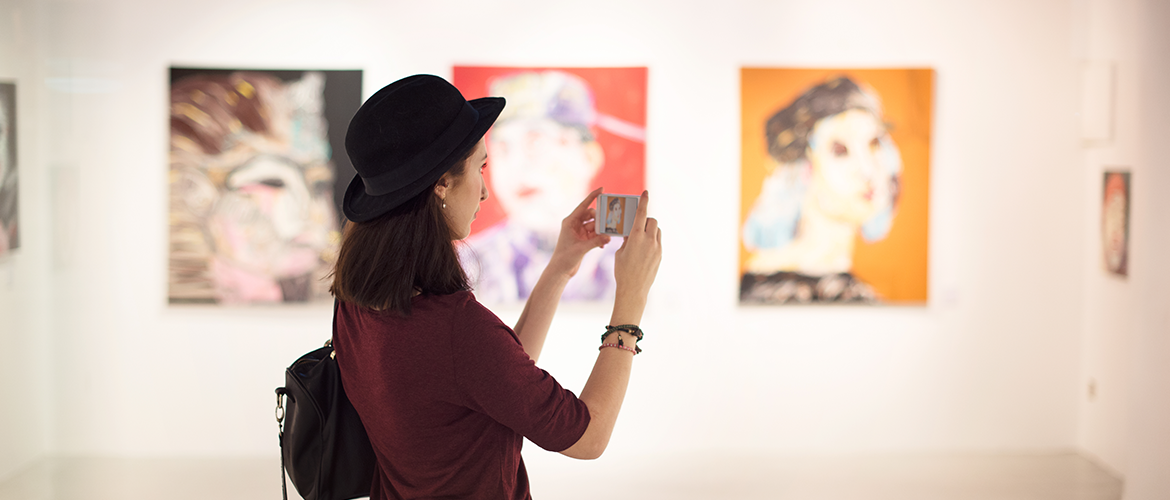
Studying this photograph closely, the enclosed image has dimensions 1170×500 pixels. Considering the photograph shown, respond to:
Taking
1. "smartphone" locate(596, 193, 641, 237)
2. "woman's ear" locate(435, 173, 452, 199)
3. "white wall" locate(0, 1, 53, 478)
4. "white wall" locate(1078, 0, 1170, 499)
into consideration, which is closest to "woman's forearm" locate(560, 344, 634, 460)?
"woman's ear" locate(435, 173, 452, 199)

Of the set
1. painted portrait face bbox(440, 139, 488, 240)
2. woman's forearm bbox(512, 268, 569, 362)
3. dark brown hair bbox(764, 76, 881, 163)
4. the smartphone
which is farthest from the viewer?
dark brown hair bbox(764, 76, 881, 163)

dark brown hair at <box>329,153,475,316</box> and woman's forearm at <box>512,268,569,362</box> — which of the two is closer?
dark brown hair at <box>329,153,475,316</box>

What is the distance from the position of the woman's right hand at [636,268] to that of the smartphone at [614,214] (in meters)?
0.35

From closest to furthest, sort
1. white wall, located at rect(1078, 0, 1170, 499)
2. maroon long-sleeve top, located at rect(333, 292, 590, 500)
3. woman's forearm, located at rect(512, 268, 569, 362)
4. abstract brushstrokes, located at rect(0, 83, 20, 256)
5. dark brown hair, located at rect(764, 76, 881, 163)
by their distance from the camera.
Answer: maroon long-sleeve top, located at rect(333, 292, 590, 500)
woman's forearm, located at rect(512, 268, 569, 362)
white wall, located at rect(1078, 0, 1170, 499)
abstract brushstrokes, located at rect(0, 83, 20, 256)
dark brown hair, located at rect(764, 76, 881, 163)

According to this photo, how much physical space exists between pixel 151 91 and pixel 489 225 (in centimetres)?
185

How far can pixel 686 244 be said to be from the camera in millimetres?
3967

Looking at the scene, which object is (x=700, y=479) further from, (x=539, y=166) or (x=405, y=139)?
(x=405, y=139)

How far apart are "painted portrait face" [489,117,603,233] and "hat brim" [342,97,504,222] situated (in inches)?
104

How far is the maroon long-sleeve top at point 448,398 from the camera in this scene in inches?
43.5

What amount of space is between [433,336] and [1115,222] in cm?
384

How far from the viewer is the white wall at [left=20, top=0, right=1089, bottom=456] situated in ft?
12.6

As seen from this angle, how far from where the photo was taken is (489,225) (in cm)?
391

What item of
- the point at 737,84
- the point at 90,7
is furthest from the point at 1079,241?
the point at 90,7

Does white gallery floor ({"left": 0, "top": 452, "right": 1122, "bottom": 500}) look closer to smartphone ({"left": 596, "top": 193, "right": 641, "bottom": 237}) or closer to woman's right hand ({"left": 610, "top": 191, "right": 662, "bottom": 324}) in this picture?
smartphone ({"left": 596, "top": 193, "right": 641, "bottom": 237})
